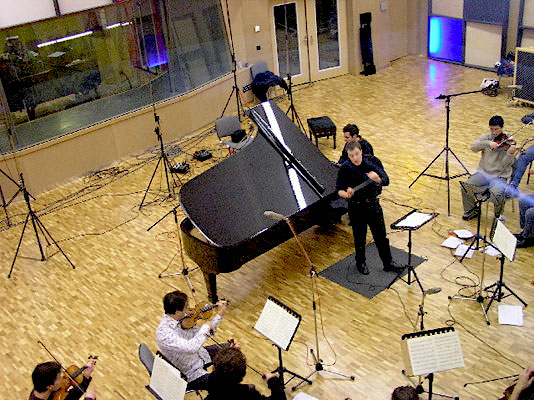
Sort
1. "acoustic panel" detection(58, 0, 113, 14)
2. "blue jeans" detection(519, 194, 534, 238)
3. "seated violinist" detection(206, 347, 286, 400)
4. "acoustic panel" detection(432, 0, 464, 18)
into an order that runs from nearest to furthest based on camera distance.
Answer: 1. "seated violinist" detection(206, 347, 286, 400)
2. "blue jeans" detection(519, 194, 534, 238)
3. "acoustic panel" detection(58, 0, 113, 14)
4. "acoustic panel" detection(432, 0, 464, 18)

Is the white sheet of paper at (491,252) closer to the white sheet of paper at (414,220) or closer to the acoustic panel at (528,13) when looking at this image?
the white sheet of paper at (414,220)

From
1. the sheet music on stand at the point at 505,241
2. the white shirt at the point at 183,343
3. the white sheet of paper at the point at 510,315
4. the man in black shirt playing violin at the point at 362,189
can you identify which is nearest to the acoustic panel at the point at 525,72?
the man in black shirt playing violin at the point at 362,189

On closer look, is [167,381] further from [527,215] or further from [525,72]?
[525,72]

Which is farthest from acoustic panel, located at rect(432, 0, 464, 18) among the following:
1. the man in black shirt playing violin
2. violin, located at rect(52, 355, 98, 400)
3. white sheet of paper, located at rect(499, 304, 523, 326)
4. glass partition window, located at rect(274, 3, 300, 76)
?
violin, located at rect(52, 355, 98, 400)

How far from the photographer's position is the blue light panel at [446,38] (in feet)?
45.5

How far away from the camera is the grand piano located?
6359 mm

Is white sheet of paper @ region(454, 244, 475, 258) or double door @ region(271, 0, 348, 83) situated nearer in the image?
white sheet of paper @ region(454, 244, 475, 258)

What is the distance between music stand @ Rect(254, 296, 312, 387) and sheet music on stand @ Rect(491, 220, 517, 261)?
205 cm

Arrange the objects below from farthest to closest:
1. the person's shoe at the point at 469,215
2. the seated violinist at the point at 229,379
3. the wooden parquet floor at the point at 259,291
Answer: the person's shoe at the point at 469,215, the wooden parquet floor at the point at 259,291, the seated violinist at the point at 229,379

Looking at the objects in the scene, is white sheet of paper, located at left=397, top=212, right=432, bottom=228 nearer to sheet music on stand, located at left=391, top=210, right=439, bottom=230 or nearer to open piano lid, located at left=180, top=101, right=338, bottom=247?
sheet music on stand, located at left=391, top=210, right=439, bottom=230

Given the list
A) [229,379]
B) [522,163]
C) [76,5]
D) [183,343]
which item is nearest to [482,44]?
[522,163]

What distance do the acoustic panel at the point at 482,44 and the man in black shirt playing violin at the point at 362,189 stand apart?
7.54m

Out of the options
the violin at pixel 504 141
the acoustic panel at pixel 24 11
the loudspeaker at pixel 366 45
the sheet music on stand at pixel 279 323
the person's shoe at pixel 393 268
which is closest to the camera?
the sheet music on stand at pixel 279 323

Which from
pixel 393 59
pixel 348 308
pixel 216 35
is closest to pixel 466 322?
pixel 348 308
